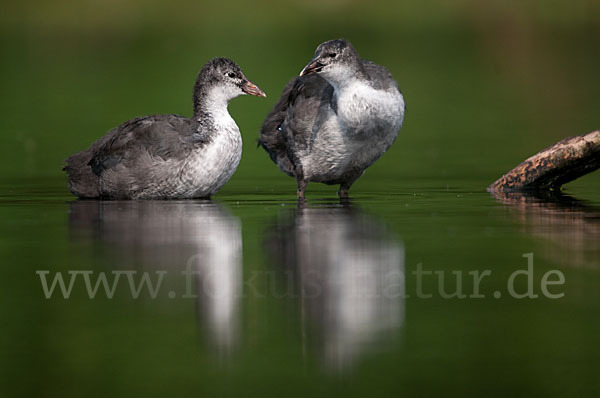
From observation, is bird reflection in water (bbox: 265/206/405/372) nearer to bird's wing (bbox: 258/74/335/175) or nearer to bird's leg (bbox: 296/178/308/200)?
bird's wing (bbox: 258/74/335/175)

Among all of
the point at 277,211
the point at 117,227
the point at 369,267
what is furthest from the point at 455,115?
the point at 369,267

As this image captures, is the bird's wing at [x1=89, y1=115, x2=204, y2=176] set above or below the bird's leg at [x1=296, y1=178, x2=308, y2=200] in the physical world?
above

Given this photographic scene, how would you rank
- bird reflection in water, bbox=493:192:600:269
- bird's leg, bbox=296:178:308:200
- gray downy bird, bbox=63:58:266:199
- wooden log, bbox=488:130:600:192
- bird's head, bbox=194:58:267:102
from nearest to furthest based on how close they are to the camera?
bird reflection in water, bbox=493:192:600:269 → gray downy bird, bbox=63:58:266:199 → wooden log, bbox=488:130:600:192 → bird's head, bbox=194:58:267:102 → bird's leg, bbox=296:178:308:200

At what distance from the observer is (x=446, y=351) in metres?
6.29

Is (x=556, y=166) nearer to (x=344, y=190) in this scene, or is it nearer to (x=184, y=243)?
(x=344, y=190)

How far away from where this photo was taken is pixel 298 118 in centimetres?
1271

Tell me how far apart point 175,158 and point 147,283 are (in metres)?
4.48

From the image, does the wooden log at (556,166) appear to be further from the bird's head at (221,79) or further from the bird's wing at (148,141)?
the bird's wing at (148,141)

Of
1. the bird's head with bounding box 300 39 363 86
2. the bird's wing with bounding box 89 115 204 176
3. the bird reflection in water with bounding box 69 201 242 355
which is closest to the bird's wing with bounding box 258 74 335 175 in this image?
the bird's head with bounding box 300 39 363 86

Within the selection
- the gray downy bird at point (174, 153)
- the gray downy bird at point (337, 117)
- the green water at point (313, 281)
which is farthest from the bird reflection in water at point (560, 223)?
the gray downy bird at point (174, 153)

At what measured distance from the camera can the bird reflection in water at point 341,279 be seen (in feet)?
21.1

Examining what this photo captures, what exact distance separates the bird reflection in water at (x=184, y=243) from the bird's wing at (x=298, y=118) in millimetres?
1326

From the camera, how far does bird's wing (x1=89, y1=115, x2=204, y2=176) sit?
39.8 ft

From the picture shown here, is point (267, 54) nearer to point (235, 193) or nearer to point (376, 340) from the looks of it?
point (235, 193)
